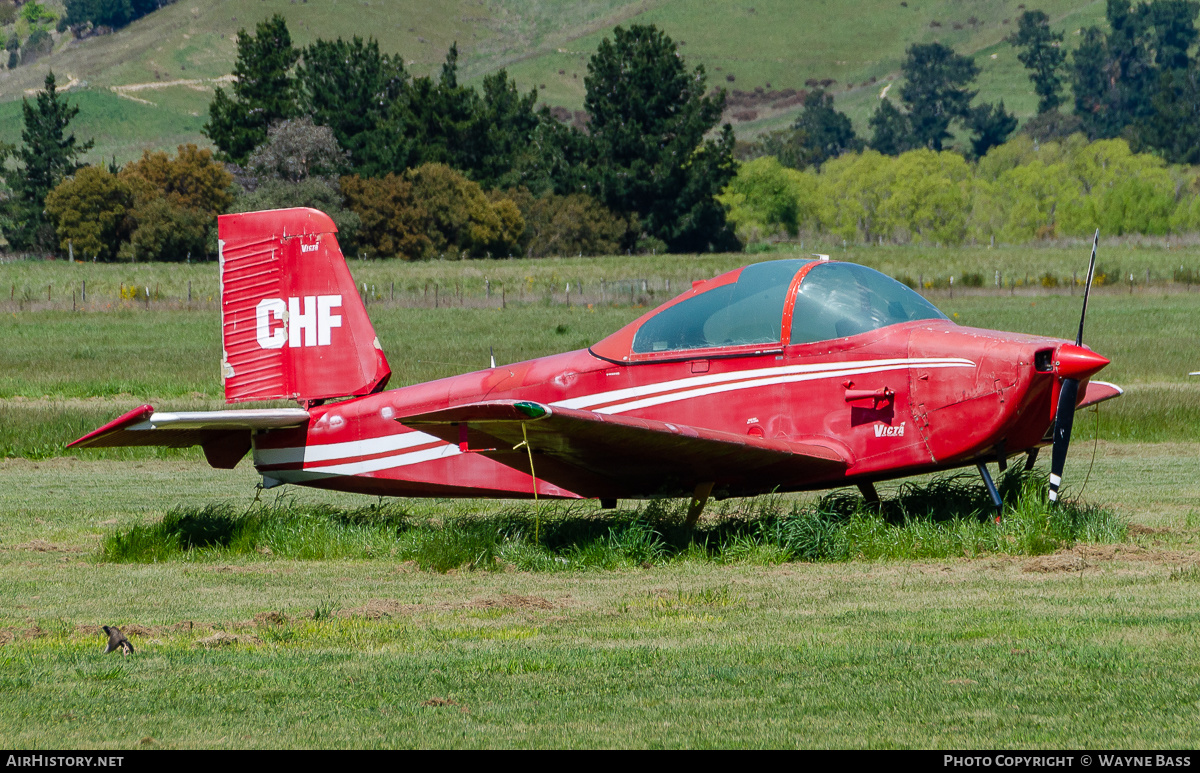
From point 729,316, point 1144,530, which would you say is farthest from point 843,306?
point 1144,530

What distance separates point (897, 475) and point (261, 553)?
5684 mm

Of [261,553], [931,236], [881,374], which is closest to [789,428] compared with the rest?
[881,374]

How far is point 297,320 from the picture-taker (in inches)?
467

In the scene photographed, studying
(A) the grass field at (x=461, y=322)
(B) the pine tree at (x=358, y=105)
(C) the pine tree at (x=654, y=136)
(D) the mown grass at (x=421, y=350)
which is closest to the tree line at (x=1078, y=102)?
(C) the pine tree at (x=654, y=136)

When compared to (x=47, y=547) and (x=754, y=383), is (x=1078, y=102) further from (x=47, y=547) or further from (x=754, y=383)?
(x=47, y=547)

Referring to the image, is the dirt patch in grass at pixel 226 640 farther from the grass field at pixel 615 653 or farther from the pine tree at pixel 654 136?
the pine tree at pixel 654 136

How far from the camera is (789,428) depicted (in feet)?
33.3

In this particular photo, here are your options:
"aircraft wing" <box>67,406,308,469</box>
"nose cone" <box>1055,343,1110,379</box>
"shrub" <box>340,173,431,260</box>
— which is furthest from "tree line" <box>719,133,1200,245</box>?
"aircraft wing" <box>67,406,308,469</box>

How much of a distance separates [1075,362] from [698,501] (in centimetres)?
322

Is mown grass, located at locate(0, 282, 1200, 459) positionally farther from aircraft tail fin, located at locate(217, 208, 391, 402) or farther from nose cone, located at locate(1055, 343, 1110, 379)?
nose cone, located at locate(1055, 343, 1110, 379)

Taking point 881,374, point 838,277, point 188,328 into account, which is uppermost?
point 838,277

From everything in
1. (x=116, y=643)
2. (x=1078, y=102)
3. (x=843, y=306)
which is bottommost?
(x=116, y=643)

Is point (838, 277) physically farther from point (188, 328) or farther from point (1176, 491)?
point (188, 328)
